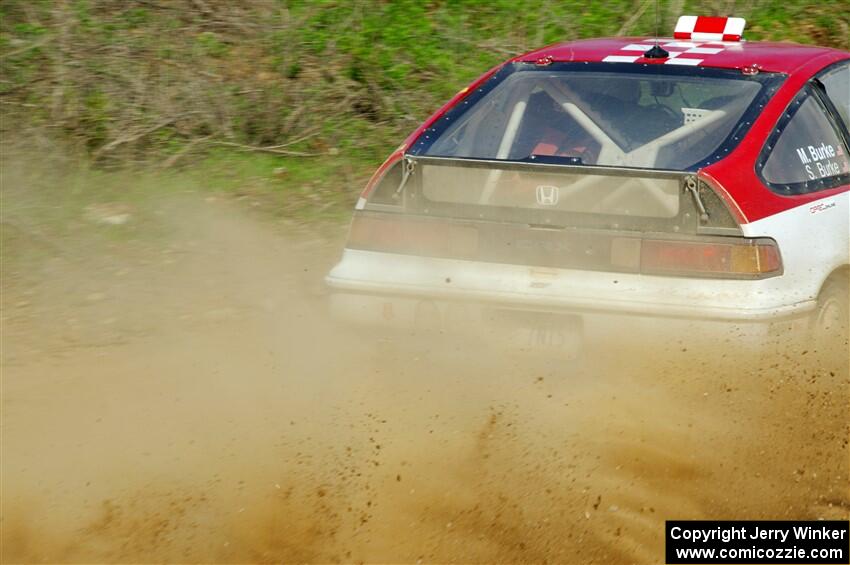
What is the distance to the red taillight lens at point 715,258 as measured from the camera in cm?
409

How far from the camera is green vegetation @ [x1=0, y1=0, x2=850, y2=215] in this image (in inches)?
308

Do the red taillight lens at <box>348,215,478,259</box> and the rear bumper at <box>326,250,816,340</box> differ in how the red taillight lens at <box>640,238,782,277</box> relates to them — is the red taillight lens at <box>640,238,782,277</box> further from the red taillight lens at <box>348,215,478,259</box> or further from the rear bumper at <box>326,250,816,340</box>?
the red taillight lens at <box>348,215,478,259</box>

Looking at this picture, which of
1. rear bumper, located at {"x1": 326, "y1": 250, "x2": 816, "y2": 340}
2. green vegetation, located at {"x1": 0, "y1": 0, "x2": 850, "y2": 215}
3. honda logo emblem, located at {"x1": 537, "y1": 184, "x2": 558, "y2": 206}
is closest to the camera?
rear bumper, located at {"x1": 326, "y1": 250, "x2": 816, "y2": 340}

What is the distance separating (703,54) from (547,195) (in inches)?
45.4

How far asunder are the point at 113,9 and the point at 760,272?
6.52m

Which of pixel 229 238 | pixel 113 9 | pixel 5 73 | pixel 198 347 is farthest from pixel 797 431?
pixel 113 9

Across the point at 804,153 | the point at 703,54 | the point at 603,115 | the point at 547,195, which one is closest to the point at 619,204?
the point at 547,195

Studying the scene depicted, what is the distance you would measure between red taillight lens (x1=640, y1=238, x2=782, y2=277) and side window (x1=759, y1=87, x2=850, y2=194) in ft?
1.13

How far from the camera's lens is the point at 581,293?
164 inches

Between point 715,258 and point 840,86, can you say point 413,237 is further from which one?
point 840,86

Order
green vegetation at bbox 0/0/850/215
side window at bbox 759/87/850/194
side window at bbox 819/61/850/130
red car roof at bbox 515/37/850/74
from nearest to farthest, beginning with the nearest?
1. side window at bbox 759/87/850/194
2. red car roof at bbox 515/37/850/74
3. side window at bbox 819/61/850/130
4. green vegetation at bbox 0/0/850/215

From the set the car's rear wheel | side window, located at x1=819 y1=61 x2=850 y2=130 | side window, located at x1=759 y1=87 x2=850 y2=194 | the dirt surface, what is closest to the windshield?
side window, located at x1=759 y1=87 x2=850 y2=194

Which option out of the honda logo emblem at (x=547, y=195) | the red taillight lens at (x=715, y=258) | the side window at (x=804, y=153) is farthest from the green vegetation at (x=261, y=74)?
the red taillight lens at (x=715, y=258)

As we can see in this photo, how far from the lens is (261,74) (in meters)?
8.72
